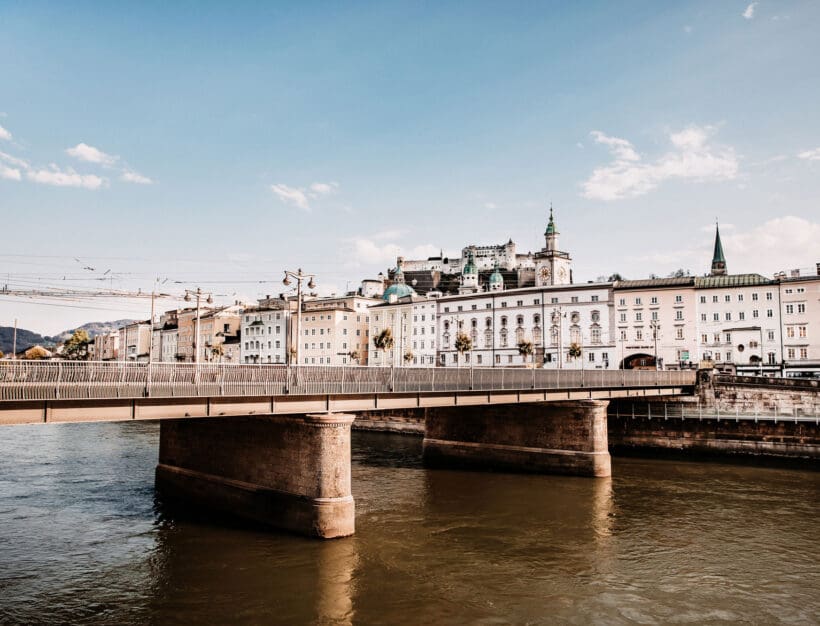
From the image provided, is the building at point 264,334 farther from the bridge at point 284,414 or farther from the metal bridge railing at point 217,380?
the metal bridge railing at point 217,380

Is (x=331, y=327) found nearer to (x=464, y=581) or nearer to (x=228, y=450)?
(x=228, y=450)

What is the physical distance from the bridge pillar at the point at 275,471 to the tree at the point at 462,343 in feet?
227

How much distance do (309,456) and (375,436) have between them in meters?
41.7

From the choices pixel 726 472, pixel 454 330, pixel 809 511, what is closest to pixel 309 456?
pixel 809 511

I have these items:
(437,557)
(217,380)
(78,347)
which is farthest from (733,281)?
(78,347)

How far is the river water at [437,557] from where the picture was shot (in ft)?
69.6

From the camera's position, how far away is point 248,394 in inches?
1054

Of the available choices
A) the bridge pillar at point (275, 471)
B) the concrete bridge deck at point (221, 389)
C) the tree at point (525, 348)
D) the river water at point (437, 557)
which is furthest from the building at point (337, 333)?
the bridge pillar at point (275, 471)

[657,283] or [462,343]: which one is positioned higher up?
[657,283]

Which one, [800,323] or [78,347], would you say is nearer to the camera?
[800,323]

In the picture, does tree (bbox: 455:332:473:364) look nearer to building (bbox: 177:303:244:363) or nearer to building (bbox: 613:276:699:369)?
building (bbox: 613:276:699:369)

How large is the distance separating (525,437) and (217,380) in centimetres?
2782

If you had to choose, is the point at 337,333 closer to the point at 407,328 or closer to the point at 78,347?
the point at 407,328

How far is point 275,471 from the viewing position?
1180 inches
